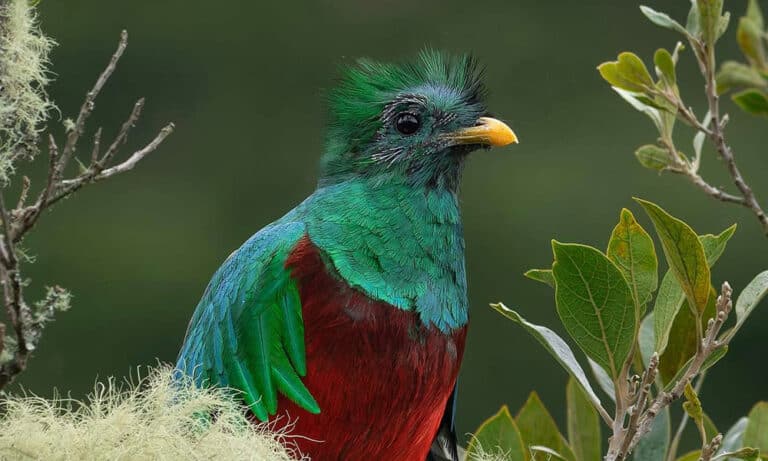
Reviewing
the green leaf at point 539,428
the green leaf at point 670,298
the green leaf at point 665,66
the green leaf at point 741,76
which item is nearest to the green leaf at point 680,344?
the green leaf at point 670,298

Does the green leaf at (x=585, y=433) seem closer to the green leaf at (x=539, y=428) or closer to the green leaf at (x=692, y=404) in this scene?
the green leaf at (x=539, y=428)

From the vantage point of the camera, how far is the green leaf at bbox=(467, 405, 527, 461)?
2182 mm

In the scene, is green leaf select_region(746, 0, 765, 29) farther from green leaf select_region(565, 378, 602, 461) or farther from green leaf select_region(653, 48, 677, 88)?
green leaf select_region(565, 378, 602, 461)

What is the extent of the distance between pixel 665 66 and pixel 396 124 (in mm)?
1038

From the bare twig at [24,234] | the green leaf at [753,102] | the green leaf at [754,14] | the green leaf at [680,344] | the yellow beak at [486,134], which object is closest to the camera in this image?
the green leaf at [754,14]

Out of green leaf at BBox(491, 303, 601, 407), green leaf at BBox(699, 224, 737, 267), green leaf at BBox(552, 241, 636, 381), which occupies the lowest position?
green leaf at BBox(491, 303, 601, 407)

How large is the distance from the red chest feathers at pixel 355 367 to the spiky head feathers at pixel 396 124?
289mm

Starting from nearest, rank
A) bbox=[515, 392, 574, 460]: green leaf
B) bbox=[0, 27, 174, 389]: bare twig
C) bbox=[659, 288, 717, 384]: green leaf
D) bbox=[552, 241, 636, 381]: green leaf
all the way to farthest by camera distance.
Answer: bbox=[0, 27, 174, 389]: bare twig
bbox=[552, 241, 636, 381]: green leaf
bbox=[659, 288, 717, 384]: green leaf
bbox=[515, 392, 574, 460]: green leaf

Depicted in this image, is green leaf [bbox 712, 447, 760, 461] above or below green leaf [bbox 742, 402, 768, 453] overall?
above

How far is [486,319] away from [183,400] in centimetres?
612

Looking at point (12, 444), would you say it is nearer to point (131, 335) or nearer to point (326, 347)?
point (326, 347)

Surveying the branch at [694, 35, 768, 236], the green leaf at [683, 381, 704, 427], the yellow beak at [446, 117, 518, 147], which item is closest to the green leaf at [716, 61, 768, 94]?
the branch at [694, 35, 768, 236]

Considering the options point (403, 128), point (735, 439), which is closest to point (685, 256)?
point (735, 439)

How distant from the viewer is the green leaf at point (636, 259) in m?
2.02
